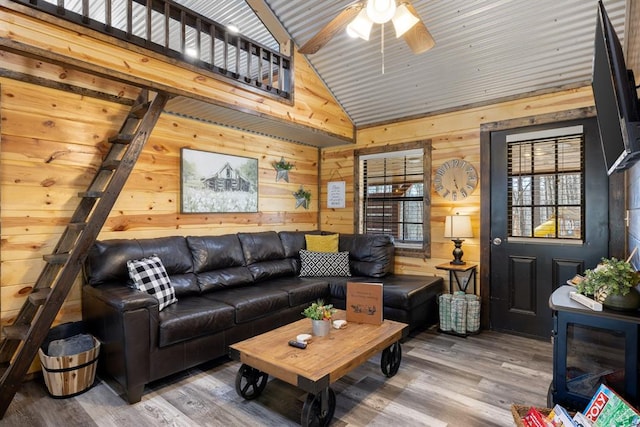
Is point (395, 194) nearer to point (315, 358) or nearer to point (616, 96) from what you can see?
point (315, 358)

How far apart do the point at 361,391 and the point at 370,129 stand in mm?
3389

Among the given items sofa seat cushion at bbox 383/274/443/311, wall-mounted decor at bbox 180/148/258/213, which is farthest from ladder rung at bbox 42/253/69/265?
sofa seat cushion at bbox 383/274/443/311

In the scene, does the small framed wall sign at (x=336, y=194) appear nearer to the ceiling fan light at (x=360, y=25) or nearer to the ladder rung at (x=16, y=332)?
the ceiling fan light at (x=360, y=25)

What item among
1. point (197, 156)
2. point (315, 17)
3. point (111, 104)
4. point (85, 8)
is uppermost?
point (315, 17)

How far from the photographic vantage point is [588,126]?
3.29 meters

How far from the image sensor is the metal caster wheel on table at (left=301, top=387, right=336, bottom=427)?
1923 millimetres

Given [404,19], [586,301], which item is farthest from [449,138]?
[586,301]

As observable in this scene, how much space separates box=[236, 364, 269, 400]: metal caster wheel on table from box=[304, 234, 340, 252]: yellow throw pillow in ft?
7.16

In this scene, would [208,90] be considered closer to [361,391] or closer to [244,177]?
[244,177]

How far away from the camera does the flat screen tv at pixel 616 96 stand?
140cm

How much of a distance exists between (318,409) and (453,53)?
10.9 feet

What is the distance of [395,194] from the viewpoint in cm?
480

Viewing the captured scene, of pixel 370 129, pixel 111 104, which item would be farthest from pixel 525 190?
pixel 111 104

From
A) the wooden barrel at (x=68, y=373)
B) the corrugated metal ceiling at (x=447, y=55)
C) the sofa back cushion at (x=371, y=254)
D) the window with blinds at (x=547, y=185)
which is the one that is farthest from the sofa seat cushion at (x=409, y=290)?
the wooden barrel at (x=68, y=373)
